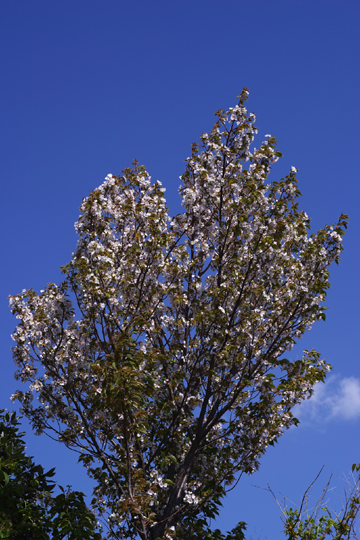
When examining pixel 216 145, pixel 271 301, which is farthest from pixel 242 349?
pixel 216 145

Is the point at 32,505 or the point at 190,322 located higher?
the point at 190,322

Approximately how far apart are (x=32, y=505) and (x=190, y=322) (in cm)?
498

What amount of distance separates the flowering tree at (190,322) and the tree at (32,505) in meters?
0.92

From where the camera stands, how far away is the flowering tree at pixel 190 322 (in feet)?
36.3

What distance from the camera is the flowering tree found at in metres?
11.1

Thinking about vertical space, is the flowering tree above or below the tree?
above

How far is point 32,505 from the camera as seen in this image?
33.2 ft

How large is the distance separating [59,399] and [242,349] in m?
4.19

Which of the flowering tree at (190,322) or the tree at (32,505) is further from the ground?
the flowering tree at (190,322)

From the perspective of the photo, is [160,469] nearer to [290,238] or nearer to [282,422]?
[282,422]

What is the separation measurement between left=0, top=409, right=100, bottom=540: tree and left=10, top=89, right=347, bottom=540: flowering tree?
92cm

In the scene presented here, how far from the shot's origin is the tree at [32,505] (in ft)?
31.3

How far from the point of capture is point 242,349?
38.3 ft

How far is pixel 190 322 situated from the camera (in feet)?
39.9
